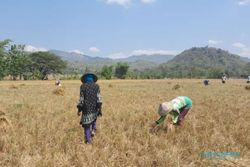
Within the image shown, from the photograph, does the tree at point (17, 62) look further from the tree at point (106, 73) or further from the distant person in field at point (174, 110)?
the distant person in field at point (174, 110)

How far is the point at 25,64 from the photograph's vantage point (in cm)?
A: 9200

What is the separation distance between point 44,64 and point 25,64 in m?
7.59

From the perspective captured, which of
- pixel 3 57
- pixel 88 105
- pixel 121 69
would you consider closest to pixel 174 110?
pixel 88 105

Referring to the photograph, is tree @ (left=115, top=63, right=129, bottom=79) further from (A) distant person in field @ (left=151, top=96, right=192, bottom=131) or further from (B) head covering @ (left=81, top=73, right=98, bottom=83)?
(B) head covering @ (left=81, top=73, right=98, bottom=83)

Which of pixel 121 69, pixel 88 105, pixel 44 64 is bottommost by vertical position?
pixel 88 105

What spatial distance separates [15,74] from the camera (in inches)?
3442

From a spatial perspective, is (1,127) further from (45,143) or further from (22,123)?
(45,143)

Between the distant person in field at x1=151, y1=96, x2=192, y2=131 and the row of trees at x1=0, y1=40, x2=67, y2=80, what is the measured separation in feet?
255

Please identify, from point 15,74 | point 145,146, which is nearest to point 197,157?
point 145,146

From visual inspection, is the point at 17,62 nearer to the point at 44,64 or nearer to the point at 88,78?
the point at 44,64

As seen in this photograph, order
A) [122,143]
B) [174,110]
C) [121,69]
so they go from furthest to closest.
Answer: [121,69], [174,110], [122,143]

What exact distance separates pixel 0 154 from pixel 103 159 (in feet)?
7.39

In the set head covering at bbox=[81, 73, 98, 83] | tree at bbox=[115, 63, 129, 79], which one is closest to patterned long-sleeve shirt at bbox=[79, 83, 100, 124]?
head covering at bbox=[81, 73, 98, 83]

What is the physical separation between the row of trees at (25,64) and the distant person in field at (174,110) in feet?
255
